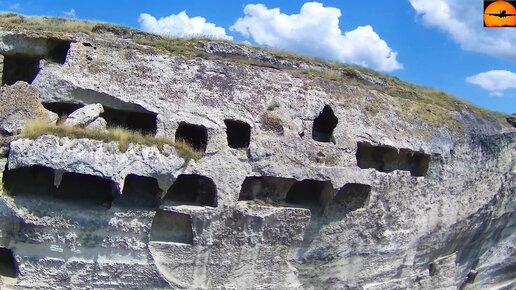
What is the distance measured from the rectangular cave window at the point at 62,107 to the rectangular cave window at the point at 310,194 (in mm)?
4881

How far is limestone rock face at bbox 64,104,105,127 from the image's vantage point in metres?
A: 10.1

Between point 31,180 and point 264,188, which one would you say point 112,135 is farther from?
point 264,188

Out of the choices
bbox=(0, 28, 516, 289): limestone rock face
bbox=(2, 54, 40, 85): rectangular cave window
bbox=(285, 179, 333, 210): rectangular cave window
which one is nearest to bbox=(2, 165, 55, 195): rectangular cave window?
bbox=(0, 28, 516, 289): limestone rock face

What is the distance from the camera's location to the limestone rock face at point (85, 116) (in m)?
10.1

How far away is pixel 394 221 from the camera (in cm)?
A: 1312

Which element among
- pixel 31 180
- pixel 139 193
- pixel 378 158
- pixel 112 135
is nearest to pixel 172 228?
pixel 139 193

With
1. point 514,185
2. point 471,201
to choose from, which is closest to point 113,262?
point 471,201

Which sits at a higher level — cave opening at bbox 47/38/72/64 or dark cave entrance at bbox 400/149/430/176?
cave opening at bbox 47/38/72/64

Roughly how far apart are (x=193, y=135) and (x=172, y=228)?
6.70 ft

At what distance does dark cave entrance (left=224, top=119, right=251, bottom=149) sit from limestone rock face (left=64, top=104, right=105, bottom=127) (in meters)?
2.69

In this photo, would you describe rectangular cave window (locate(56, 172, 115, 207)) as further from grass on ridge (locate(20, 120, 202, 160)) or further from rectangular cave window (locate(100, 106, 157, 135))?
rectangular cave window (locate(100, 106, 157, 135))

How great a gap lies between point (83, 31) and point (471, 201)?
35.8ft

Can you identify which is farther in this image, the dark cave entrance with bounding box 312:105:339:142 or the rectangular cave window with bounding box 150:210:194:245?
the dark cave entrance with bounding box 312:105:339:142

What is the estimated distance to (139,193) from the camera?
35.1 feet
